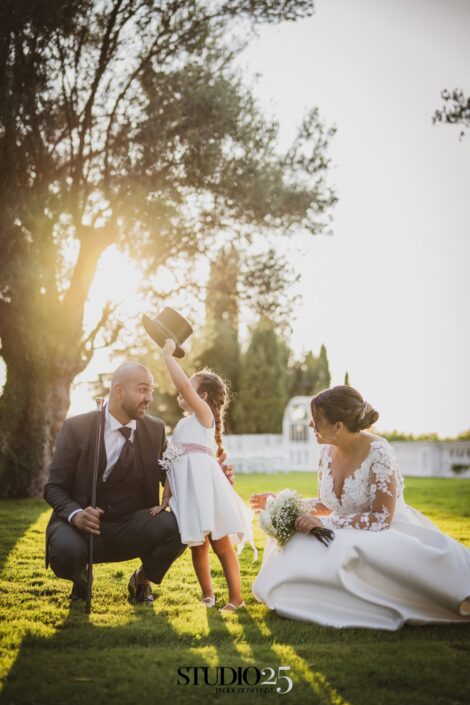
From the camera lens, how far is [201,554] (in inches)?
223

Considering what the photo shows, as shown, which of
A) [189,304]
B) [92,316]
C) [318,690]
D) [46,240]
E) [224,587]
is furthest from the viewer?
[189,304]

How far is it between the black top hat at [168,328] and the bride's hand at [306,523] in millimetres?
1678

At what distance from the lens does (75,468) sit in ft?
18.7

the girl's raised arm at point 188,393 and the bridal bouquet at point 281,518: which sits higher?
the girl's raised arm at point 188,393

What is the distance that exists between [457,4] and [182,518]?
10811mm

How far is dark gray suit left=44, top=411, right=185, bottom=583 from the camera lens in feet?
18.1

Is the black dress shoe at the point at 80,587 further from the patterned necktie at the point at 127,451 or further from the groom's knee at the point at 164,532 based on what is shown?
the patterned necktie at the point at 127,451

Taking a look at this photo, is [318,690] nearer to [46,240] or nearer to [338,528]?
[338,528]

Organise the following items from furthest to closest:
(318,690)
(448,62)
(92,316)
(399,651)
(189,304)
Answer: (189,304)
(92,316)
(448,62)
(399,651)
(318,690)

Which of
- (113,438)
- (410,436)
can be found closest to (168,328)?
(113,438)

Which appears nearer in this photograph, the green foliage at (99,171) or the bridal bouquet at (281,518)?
the bridal bouquet at (281,518)

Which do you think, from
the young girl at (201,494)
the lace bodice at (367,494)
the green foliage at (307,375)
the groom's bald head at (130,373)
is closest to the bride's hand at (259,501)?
the young girl at (201,494)

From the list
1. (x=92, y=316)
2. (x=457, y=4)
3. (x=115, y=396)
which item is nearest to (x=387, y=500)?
(x=115, y=396)

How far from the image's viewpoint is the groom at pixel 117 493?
5.54 meters
